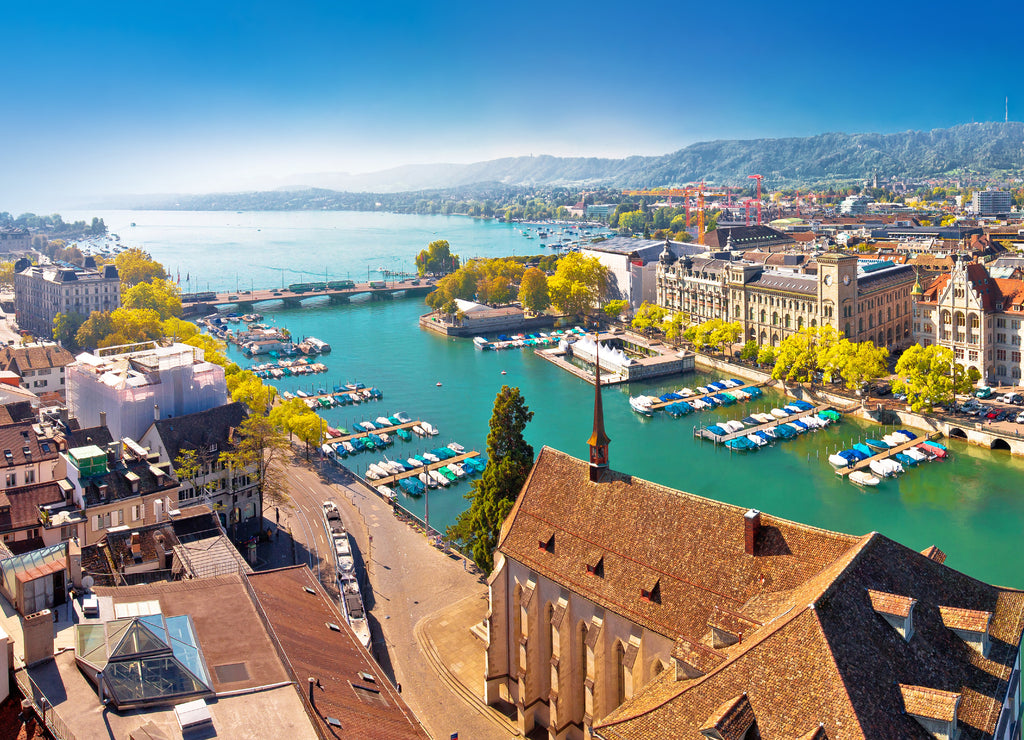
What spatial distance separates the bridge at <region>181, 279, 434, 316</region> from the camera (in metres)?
129

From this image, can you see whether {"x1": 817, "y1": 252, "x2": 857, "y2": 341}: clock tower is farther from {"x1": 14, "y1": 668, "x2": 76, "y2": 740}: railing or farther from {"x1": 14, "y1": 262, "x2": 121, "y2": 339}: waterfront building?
{"x1": 14, "y1": 262, "x2": 121, "y2": 339}: waterfront building

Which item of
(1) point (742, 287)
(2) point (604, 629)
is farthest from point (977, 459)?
(2) point (604, 629)

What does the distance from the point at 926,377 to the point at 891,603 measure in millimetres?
49155

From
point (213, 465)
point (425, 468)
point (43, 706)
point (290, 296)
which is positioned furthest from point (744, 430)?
point (290, 296)

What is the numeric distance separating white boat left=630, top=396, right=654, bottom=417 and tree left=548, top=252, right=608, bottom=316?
3942cm

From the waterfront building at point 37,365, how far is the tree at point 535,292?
5669 centimetres

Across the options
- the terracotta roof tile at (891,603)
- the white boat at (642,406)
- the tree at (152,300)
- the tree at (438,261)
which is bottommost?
the white boat at (642,406)

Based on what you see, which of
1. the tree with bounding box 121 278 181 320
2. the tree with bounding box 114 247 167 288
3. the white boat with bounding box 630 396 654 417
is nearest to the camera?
the white boat with bounding box 630 396 654 417

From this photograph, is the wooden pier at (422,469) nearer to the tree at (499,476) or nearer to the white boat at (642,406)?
the white boat at (642,406)

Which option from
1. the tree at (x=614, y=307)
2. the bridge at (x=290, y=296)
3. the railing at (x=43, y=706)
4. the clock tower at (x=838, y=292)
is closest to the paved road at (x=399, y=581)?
the railing at (x=43, y=706)

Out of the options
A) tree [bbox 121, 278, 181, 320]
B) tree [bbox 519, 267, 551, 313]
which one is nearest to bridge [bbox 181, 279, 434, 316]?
tree [bbox 121, 278, 181, 320]

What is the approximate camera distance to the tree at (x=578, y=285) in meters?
111

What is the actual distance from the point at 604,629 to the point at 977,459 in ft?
140

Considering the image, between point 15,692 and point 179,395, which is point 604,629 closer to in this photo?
point 15,692
